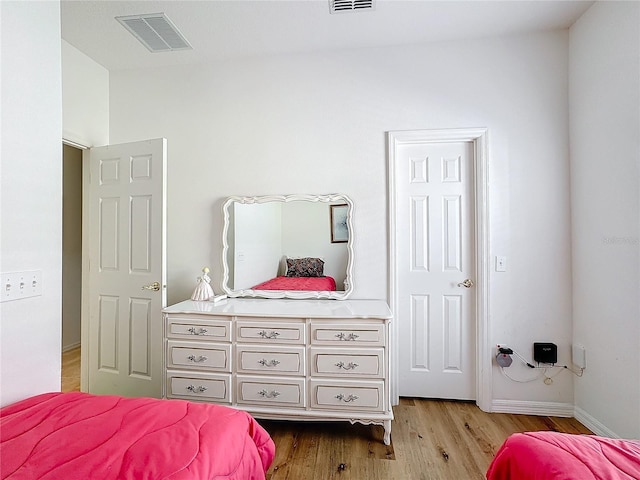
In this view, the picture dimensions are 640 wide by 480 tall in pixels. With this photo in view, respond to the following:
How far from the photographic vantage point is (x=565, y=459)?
910 mm

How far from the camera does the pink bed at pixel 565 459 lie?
2.84 ft

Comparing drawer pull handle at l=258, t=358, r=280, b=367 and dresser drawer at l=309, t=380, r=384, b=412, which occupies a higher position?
drawer pull handle at l=258, t=358, r=280, b=367

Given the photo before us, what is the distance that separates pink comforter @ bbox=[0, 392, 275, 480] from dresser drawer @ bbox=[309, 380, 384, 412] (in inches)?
30.9

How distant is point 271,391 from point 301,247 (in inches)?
40.6

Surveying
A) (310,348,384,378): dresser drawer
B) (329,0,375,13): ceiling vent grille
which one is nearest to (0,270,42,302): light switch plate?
(310,348,384,378): dresser drawer

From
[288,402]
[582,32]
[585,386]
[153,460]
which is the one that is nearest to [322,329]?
[288,402]

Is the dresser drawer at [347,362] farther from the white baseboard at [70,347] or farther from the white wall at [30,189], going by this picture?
the white baseboard at [70,347]

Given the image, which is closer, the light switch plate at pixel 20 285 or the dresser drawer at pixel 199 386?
the light switch plate at pixel 20 285

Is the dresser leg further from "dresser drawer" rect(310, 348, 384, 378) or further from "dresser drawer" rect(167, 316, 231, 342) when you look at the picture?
"dresser drawer" rect(167, 316, 231, 342)

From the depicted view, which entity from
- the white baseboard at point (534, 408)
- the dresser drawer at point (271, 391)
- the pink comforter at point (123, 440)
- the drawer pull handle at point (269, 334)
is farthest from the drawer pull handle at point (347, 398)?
the white baseboard at point (534, 408)

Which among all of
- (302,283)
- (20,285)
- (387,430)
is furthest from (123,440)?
(302,283)

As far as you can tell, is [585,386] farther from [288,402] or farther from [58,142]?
[58,142]

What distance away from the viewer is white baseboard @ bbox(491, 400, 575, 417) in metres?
2.29

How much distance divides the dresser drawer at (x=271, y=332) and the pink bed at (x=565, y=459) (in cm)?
117
